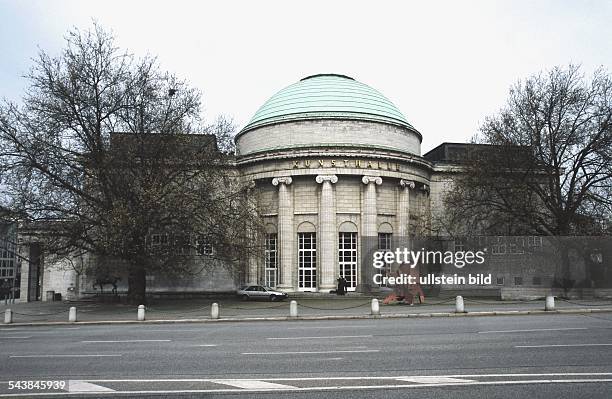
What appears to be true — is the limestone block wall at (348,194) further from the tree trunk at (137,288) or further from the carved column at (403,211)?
the tree trunk at (137,288)

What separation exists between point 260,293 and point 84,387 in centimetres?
2943

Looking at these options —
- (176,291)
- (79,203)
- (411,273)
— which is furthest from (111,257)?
(411,273)

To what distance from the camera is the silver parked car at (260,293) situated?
37.9m

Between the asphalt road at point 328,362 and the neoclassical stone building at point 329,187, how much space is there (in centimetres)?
2171

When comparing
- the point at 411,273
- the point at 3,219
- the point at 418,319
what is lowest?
the point at 418,319

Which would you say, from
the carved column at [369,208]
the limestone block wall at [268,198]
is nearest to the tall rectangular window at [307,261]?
the limestone block wall at [268,198]

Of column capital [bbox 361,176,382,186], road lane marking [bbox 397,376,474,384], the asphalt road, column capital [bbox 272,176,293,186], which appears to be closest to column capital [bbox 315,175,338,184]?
column capital [bbox 361,176,382,186]

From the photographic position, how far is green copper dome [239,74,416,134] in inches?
1734

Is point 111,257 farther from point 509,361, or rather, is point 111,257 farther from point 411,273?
point 509,361

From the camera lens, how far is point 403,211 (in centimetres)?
4272

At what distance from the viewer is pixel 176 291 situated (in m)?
44.2

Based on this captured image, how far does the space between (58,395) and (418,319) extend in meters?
16.5

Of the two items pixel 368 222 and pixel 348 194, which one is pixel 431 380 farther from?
pixel 348 194

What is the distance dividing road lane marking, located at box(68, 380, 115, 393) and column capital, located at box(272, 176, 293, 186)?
31946 mm
